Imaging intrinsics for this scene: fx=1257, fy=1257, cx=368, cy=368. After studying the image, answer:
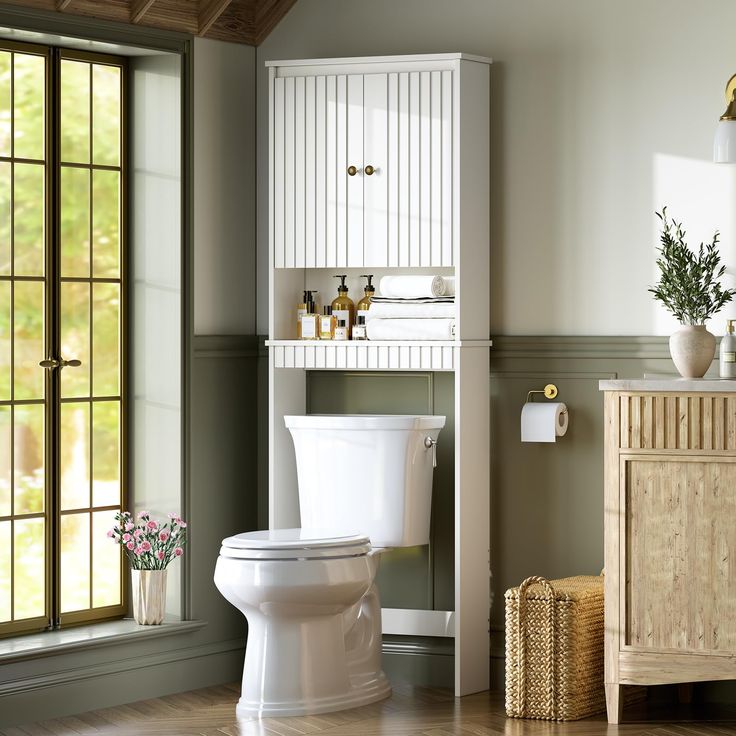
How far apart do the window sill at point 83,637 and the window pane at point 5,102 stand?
5.03 feet

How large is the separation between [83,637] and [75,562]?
0.29m

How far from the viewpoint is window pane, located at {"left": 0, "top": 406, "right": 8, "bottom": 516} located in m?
3.97

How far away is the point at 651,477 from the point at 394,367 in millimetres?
951

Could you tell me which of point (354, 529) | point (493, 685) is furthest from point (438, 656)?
point (354, 529)

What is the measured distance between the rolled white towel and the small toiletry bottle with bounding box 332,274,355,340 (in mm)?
121

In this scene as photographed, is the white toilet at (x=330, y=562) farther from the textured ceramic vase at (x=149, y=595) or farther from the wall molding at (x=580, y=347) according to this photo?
the textured ceramic vase at (x=149, y=595)

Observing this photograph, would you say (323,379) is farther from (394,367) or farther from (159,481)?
(159,481)

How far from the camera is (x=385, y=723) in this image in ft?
12.2

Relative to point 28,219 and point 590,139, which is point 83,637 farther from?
point 590,139

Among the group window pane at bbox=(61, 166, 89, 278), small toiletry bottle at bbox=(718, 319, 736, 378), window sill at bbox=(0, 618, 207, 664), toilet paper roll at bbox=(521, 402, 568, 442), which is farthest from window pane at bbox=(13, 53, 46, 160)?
small toiletry bottle at bbox=(718, 319, 736, 378)

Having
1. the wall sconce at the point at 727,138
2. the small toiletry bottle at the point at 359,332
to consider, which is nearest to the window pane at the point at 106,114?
the small toiletry bottle at the point at 359,332

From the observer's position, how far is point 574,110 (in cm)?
407

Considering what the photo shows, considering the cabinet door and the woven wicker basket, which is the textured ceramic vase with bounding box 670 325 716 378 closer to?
the cabinet door

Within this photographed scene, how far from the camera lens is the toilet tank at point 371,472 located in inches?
158
